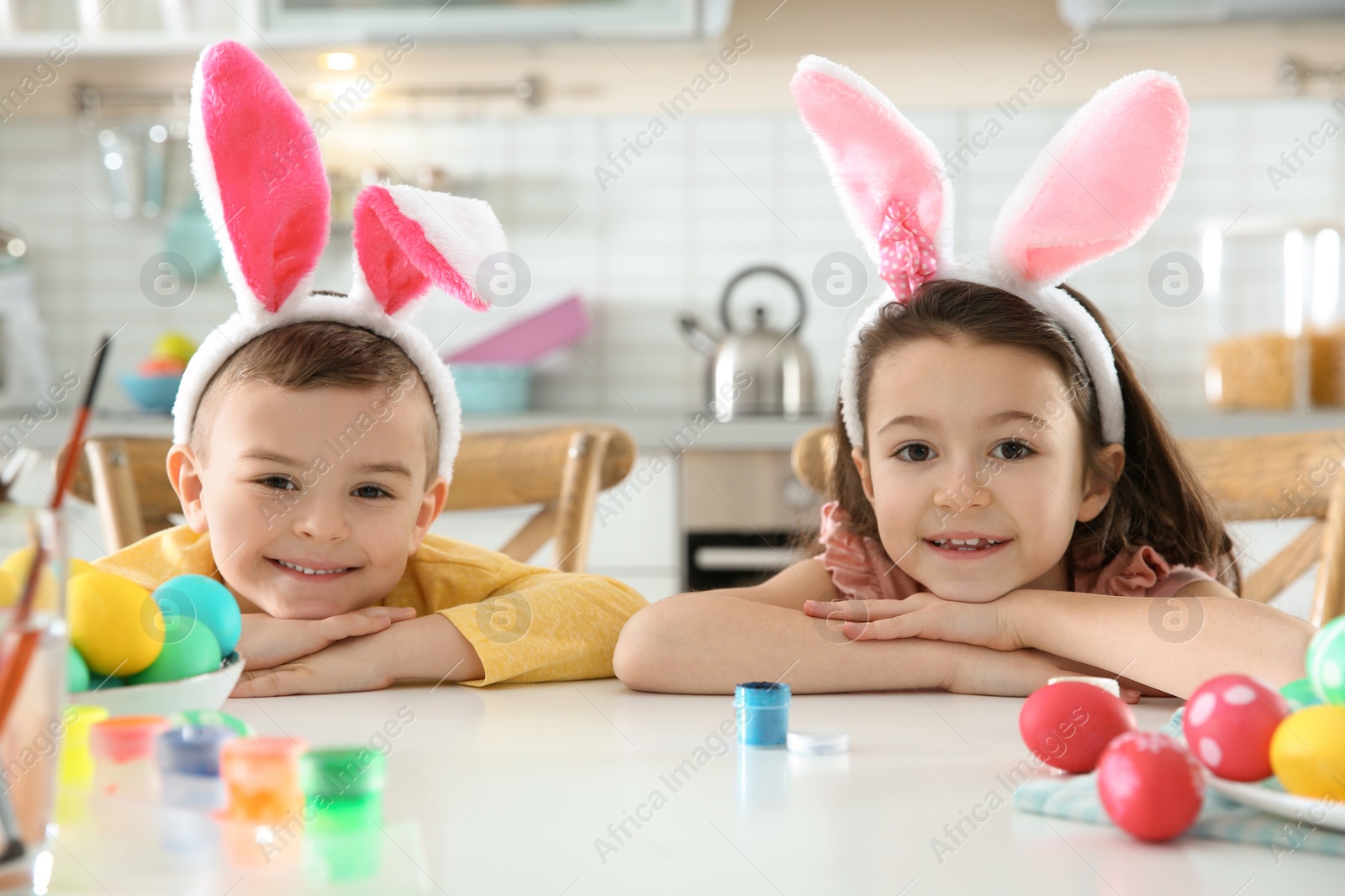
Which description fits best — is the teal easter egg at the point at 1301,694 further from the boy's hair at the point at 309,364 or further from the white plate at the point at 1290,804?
the boy's hair at the point at 309,364

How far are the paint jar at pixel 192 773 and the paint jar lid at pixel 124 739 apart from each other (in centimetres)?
2

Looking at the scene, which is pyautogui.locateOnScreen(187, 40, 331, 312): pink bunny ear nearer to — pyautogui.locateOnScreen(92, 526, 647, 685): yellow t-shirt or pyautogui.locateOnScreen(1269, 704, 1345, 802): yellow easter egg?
pyautogui.locateOnScreen(92, 526, 647, 685): yellow t-shirt

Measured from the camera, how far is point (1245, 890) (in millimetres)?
451

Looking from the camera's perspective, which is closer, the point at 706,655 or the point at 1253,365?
the point at 706,655

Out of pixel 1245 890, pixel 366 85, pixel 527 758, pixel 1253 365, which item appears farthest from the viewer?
pixel 366 85

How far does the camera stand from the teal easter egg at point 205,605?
744mm

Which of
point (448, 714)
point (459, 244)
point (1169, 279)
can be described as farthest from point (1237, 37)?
point (448, 714)

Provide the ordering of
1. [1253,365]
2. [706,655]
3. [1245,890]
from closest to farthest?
[1245,890]
[706,655]
[1253,365]

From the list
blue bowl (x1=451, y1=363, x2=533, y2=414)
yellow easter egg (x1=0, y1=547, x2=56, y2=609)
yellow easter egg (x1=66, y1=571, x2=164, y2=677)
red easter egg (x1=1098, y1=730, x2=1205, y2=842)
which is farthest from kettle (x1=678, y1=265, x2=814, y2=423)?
yellow easter egg (x1=0, y1=547, x2=56, y2=609)

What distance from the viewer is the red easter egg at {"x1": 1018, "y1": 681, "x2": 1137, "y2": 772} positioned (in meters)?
0.62

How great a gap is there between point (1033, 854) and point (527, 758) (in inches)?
10.8

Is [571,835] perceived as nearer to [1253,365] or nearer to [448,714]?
[448,714]

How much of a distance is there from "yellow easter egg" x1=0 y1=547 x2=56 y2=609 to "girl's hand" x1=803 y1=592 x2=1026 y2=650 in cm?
64

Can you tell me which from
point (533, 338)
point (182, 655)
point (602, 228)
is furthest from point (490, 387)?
point (182, 655)
